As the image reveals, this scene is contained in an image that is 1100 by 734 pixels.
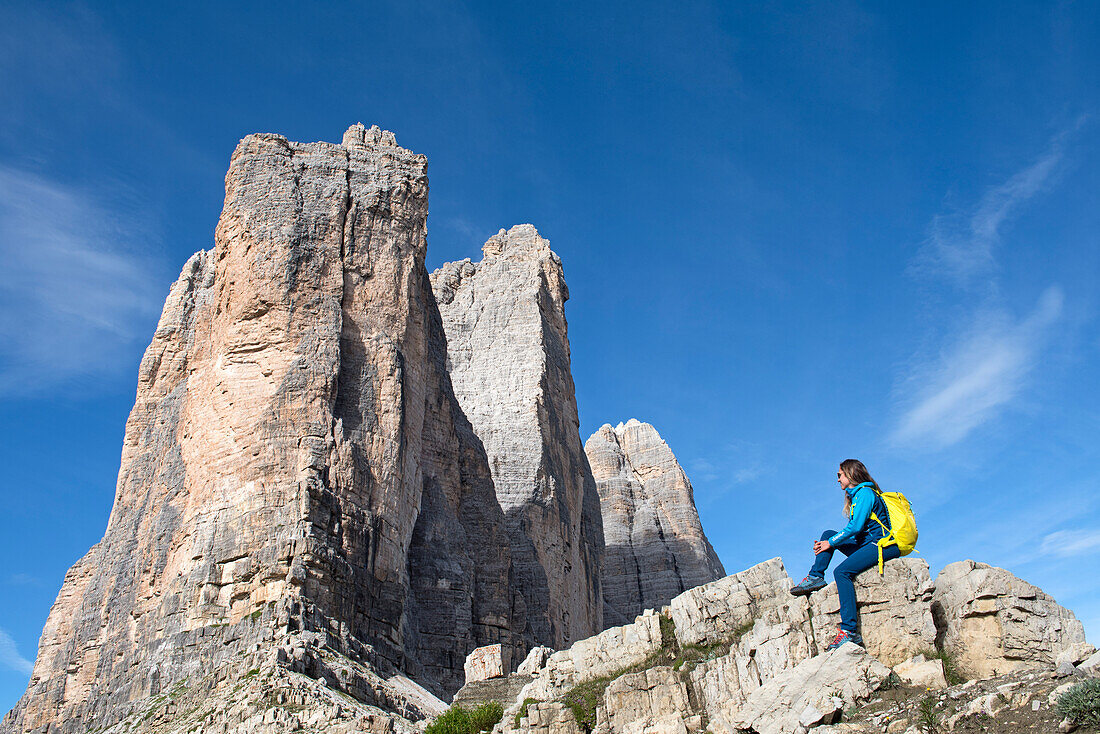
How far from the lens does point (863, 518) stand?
502 inches

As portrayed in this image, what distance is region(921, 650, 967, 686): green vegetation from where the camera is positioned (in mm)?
12445

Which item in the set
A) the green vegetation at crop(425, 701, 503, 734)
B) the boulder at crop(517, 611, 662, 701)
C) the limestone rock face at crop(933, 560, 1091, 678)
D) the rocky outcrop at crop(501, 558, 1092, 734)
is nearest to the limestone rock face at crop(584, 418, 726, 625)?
the green vegetation at crop(425, 701, 503, 734)

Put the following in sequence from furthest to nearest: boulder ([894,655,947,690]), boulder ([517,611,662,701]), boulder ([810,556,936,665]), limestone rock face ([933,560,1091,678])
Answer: boulder ([517,611,662,701]), boulder ([810,556,936,665]), boulder ([894,655,947,690]), limestone rock face ([933,560,1091,678])

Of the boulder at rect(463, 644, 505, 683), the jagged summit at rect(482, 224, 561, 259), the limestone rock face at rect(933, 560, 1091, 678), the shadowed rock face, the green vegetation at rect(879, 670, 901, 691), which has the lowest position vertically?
the green vegetation at rect(879, 670, 901, 691)

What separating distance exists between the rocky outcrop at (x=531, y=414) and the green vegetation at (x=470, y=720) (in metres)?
21.9

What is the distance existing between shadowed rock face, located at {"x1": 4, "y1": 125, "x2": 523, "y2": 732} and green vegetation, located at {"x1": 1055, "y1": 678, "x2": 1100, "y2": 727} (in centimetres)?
2197

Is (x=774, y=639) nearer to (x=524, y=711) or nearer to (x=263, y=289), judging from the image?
(x=524, y=711)

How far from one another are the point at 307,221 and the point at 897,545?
30.6 m

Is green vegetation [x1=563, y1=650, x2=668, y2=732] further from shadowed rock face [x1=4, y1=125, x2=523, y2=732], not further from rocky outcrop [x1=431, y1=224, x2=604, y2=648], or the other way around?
rocky outcrop [x1=431, y1=224, x2=604, y2=648]

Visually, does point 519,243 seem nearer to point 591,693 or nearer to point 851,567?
point 591,693

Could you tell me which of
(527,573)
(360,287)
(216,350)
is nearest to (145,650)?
(216,350)

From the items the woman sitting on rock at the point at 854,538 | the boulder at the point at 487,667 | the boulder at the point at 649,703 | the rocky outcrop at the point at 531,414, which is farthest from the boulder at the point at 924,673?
the rocky outcrop at the point at 531,414

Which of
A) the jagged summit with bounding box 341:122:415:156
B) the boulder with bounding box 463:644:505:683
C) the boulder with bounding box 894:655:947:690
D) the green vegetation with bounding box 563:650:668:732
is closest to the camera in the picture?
the boulder with bounding box 894:655:947:690

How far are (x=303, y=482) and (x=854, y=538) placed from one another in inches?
881
